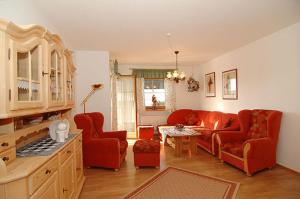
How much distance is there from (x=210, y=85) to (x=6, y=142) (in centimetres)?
588

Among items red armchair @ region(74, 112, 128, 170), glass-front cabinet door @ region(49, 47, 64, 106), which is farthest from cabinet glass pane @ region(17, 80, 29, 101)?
red armchair @ region(74, 112, 128, 170)

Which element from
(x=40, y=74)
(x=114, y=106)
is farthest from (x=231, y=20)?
(x=114, y=106)

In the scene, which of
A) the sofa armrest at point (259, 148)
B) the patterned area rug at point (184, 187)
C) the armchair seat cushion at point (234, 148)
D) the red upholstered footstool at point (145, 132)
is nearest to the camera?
the patterned area rug at point (184, 187)

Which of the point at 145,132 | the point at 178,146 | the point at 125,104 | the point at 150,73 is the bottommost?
the point at 178,146

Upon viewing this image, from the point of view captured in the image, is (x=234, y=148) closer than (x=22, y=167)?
No

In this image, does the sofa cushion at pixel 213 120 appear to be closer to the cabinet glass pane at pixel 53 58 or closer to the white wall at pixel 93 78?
the white wall at pixel 93 78

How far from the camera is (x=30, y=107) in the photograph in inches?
66.1

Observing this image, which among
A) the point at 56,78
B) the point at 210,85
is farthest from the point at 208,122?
the point at 56,78

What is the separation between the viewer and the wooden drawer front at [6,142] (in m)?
1.52

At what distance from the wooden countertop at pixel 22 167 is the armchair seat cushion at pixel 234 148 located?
3.00m

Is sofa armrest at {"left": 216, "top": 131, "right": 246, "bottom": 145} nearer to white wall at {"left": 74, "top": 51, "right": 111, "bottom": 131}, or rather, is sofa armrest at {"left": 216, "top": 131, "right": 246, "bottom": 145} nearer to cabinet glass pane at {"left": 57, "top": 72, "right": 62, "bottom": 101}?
white wall at {"left": 74, "top": 51, "right": 111, "bottom": 131}

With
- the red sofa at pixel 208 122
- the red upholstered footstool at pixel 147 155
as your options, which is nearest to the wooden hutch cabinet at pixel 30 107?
the red upholstered footstool at pixel 147 155

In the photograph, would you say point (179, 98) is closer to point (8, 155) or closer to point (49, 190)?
point (49, 190)

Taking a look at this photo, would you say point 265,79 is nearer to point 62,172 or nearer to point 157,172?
point 157,172
